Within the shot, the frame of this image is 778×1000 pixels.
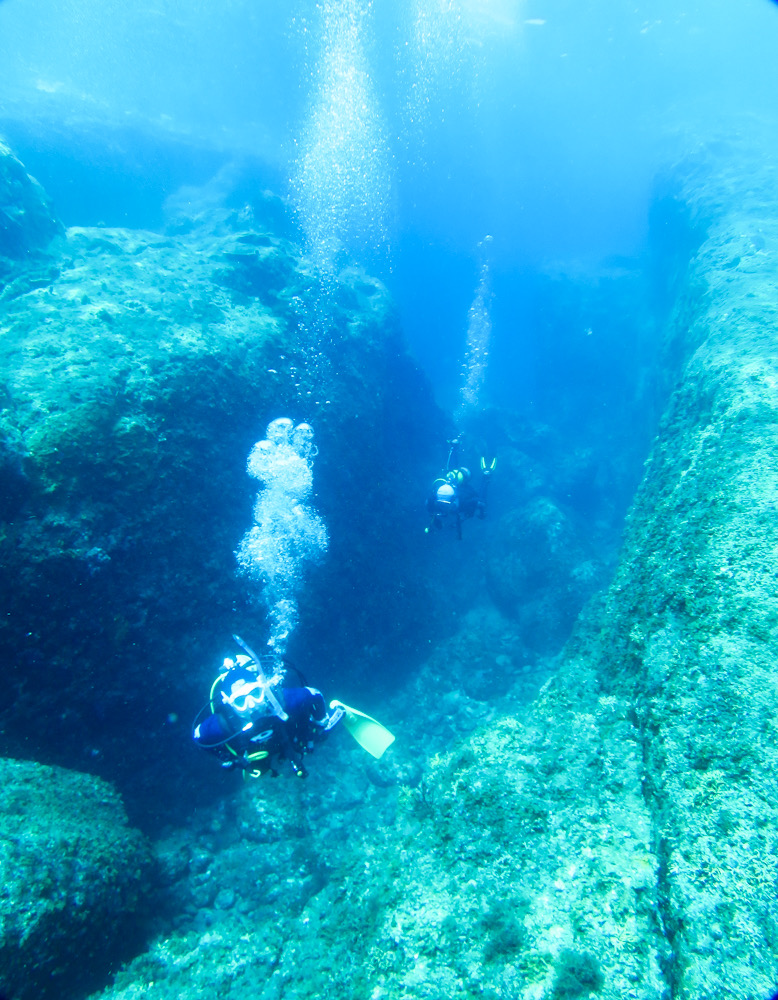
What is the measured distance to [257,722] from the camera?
3.49 metres

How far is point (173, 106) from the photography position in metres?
22.9

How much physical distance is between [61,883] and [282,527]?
173 inches

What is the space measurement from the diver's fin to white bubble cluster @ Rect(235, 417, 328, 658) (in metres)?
1.94

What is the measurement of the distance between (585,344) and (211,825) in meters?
18.1

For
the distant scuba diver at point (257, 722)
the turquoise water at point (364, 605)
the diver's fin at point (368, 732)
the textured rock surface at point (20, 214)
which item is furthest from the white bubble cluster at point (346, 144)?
the distant scuba diver at point (257, 722)

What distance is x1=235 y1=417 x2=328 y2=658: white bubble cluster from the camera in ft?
20.7

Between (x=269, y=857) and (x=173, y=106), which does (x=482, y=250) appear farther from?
(x=269, y=857)

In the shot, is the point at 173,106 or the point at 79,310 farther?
the point at 173,106

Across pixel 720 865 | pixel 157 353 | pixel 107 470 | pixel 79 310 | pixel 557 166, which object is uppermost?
pixel 557 166

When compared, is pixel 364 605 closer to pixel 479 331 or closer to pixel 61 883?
pixel 61 883

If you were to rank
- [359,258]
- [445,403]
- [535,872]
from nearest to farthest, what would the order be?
1. [535,872]
2. [445,403]
3. [359,258]

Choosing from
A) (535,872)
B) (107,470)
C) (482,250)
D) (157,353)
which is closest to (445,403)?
(482,250)

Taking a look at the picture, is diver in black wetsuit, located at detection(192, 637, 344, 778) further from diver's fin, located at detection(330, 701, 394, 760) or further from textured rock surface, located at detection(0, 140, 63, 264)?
textured rock surface, located at detection(0, 140, 63, 264)

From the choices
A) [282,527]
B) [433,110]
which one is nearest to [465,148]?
[433,110]
